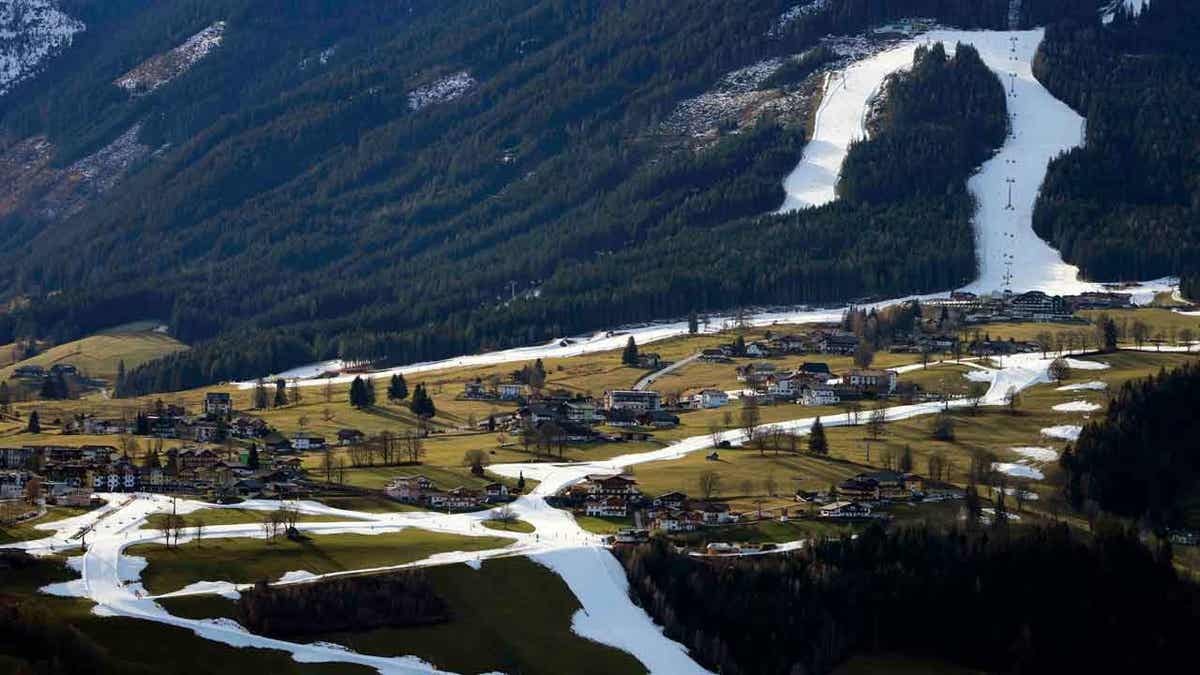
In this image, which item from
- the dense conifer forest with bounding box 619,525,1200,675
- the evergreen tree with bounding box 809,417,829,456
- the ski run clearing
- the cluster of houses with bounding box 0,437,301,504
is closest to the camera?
the ski run clearing

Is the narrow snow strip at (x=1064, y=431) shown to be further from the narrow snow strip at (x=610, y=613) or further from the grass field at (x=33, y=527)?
the grass field at (x=33, y=527)

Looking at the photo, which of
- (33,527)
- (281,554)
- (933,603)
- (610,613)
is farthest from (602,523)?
(33,527)

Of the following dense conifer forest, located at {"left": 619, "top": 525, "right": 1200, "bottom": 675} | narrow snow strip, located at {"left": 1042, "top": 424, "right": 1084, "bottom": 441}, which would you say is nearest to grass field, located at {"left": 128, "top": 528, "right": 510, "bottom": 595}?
dense conifer forest, located at {"left": 619, "top": 525, "right": 1200, "bottom": 675}

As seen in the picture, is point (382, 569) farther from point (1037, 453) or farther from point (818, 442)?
point (1037, 453)

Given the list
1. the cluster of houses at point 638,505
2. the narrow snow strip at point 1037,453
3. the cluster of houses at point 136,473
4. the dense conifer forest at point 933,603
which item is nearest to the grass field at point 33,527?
the cluster of houses at point 136,473

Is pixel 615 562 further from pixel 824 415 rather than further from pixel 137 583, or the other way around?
pixel 824 415

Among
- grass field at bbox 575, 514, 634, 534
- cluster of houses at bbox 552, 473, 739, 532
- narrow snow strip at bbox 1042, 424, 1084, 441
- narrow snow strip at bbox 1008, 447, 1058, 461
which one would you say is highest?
narrow snow strip at bbox 1042, 424, 1084, 441

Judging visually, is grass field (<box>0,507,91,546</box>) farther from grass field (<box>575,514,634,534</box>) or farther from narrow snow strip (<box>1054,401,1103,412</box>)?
narrow snow strip (<box>1054,401,1103,412</box>)
